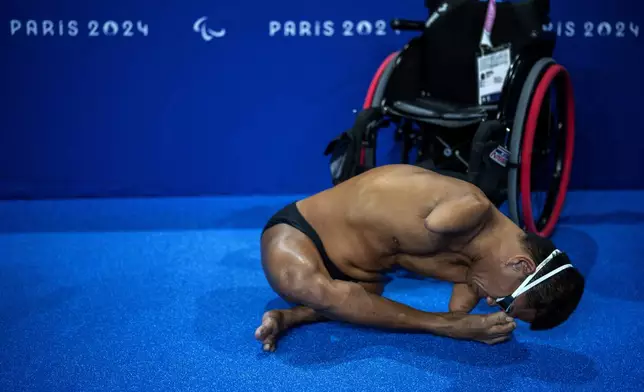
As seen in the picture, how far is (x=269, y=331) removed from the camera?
1.67 metres

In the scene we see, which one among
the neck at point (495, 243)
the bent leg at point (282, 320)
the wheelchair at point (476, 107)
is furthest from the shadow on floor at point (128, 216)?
the neck at point (495, 243)

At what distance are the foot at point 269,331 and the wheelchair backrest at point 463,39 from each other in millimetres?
1389

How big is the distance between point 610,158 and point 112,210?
2517 mm

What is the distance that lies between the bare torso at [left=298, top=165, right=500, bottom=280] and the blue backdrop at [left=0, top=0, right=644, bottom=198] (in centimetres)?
142

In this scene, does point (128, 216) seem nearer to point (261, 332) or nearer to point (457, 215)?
point (261, 332)

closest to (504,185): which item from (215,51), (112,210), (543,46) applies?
(543,46)

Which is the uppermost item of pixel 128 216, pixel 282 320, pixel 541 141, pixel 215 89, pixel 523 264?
pixel 215 89

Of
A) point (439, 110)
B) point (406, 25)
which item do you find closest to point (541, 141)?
point (439, 110)

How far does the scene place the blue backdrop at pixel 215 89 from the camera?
9.80ft

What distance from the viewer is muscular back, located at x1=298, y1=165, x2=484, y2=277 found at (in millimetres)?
1562

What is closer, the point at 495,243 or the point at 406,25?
the point at 495,243

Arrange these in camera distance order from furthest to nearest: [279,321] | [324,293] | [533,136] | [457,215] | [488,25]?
[488,25], [533,136], [279,321], [324,293], [457,215]

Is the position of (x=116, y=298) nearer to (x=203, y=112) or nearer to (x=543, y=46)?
(x=203, y=112)

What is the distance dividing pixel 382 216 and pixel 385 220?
0.01 m
